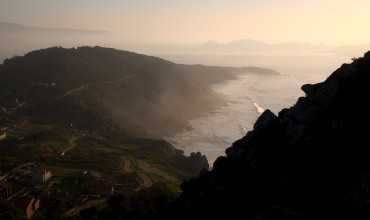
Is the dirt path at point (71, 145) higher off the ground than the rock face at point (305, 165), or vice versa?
the rock face at point (305, 165)

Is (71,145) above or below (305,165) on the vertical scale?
below

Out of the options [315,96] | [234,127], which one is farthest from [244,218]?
[234,127]

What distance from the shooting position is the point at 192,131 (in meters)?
178

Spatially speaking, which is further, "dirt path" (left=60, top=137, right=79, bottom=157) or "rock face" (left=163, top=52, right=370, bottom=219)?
"dirt path" (left=60, top=137, right=79, bottom=157)

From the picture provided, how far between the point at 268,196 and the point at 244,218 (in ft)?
6.33

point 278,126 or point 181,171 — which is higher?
point 278,126

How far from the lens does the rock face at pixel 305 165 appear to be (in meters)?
19.7

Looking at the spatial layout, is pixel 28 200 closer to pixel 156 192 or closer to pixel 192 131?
pixel 156 192

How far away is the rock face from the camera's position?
777 inches

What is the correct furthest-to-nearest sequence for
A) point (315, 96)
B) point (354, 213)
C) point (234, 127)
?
point (234, 127) → point (315, 96) → point (354, 213)

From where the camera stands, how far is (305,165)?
22281 mm

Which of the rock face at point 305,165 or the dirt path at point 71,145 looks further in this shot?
the dirt path at point 71,145

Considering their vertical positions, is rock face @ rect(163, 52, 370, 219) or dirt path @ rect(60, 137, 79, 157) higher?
rock face @ rect(163, 52, 370, 219)

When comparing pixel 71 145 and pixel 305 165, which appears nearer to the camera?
pixel 305 165
